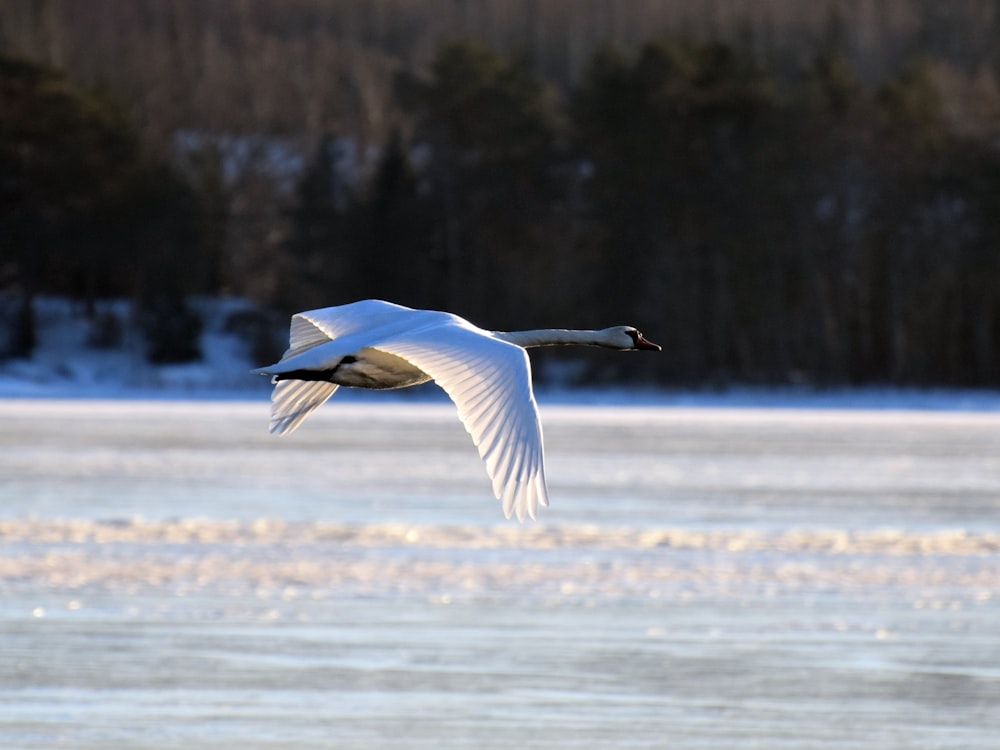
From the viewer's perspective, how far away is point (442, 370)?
726 cm

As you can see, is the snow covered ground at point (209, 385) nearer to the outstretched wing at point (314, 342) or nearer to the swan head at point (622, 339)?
the swan head at point (622, 339)

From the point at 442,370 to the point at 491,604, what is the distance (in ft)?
13.8

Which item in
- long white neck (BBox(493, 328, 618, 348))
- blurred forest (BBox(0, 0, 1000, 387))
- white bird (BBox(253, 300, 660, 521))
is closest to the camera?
white bird (BBox(253, 300, 660, 521))

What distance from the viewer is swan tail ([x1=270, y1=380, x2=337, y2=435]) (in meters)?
8.12

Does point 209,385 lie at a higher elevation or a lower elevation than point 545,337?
lower

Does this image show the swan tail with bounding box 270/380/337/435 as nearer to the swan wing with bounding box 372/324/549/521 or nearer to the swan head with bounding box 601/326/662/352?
the swan wing with bounding box 372/324/549/521

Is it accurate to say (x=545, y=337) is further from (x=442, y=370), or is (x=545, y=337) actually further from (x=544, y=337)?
(x=442, y=370)

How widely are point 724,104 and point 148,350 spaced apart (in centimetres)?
1334

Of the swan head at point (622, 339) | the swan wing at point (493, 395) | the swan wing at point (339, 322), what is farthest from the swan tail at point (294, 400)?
the swan head at point (622, 339)

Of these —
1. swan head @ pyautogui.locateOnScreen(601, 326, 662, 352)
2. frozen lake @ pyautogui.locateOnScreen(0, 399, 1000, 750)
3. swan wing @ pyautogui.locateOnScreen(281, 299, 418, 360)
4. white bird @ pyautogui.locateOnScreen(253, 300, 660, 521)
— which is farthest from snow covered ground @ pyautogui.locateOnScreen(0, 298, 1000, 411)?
white bird @ pyautogui.locateOnScreen(253, 300, 660, 521)

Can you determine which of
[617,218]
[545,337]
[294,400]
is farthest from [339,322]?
[617,218]

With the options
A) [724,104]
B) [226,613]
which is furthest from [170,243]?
[226,613]

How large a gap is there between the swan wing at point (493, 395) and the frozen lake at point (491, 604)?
1689 millimetres

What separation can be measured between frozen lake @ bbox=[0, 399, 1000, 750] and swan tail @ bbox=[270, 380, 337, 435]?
125 cm
